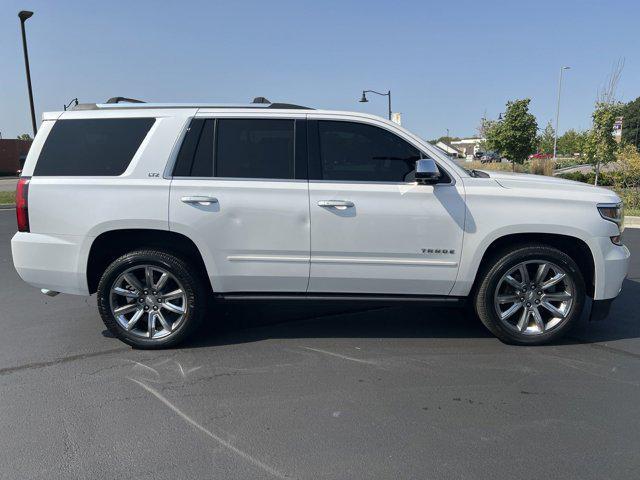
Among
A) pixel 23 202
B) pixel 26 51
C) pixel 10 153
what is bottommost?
pixel 23 202

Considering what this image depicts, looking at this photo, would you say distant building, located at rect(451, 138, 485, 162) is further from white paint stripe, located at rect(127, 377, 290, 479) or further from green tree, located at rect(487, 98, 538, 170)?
white paint stripe, located at rect(127, 377, 290, 479)

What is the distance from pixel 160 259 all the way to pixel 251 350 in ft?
3.52

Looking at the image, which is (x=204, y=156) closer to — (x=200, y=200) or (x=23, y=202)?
(x=200, y=200)

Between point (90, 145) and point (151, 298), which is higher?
point (90, 145)

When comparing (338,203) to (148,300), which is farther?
(148,300)

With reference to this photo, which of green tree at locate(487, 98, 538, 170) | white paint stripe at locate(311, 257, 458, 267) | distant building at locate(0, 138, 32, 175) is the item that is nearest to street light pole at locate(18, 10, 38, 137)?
white paint stripe at locate(311, 257, 458, 267)

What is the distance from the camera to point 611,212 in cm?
410

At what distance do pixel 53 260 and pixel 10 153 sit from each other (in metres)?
37.5

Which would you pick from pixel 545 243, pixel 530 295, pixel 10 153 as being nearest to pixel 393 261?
pixel 530 295

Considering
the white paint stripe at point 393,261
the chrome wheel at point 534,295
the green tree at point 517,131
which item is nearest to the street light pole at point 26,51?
the white paint stripe at point 393,261

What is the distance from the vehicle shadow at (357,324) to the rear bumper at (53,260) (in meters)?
1.09

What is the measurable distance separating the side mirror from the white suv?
18 mm

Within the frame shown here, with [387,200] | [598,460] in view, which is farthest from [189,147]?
[598,460]

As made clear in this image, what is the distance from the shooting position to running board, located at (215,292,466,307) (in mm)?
4172
